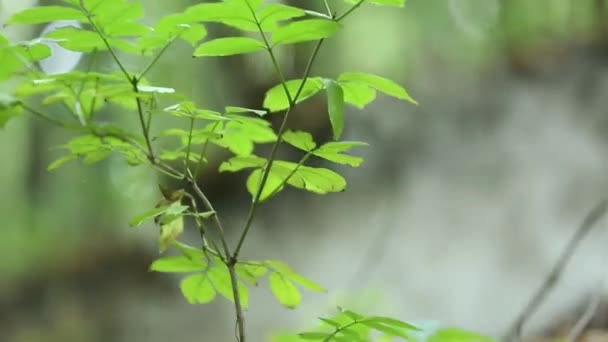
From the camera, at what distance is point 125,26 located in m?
0.51

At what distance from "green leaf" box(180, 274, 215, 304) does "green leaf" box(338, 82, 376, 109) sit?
8.4 inches

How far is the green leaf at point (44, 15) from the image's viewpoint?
0.47 m

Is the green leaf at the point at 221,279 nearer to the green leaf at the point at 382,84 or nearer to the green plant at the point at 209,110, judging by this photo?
the green plant at the point at 209,110

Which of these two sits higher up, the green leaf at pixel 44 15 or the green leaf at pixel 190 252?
the green leaf at pixel 44 15

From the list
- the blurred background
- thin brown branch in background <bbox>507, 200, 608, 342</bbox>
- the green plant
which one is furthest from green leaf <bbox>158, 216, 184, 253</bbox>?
the blurred background

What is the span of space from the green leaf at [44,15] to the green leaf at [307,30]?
0.17m

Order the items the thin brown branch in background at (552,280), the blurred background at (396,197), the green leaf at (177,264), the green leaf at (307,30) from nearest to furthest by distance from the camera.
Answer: the green leaf at (307,30) < the green leaf at (177,264) < the thin brown branch in background at (552,280) < the blurred background at (396,197)

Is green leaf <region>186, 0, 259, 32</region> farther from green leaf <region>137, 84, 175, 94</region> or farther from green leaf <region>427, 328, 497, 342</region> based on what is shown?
green leaf <region>427, 328, 497, 342</region>

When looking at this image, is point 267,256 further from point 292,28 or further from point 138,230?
point 292,28

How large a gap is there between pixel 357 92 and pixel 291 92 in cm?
6

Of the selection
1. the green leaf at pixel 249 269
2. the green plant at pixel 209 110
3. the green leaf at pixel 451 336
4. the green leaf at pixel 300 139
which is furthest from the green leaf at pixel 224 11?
the green leaf at pixel 451 336

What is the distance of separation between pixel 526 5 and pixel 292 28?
141 cm

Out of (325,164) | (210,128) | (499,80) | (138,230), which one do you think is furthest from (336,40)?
(210,128)

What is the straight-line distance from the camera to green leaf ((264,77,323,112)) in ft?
1.58
